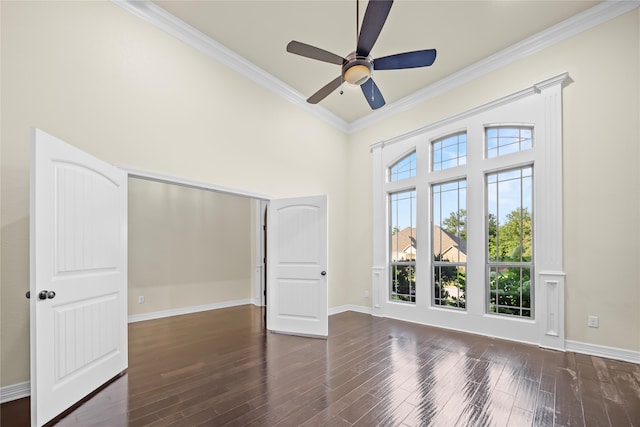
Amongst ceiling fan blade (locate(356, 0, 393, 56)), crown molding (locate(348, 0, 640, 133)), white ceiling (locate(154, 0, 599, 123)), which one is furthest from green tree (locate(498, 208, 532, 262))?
ceiling fan blade (locate(356, 0, 393, 56))

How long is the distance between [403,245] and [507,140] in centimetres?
227

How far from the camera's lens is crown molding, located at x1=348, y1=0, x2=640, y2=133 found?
10.5 feet

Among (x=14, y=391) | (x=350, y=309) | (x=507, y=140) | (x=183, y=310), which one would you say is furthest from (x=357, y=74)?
(x=183, y=310)

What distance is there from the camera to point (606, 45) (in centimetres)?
326

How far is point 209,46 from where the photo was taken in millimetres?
3768

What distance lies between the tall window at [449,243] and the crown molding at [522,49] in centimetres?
155

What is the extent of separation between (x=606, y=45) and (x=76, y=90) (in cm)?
568

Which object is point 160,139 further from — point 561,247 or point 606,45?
point 606,45

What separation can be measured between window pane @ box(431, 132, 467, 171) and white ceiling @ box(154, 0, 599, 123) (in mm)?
→ 1050

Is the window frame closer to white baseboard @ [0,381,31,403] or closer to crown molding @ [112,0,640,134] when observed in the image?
crown molding @ [112,0,640,134]

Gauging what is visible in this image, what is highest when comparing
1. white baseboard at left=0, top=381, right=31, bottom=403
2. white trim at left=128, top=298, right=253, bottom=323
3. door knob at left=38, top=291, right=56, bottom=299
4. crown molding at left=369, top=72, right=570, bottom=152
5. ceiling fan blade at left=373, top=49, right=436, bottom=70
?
crown molding at left=369, top=72, right=570, bottom=152

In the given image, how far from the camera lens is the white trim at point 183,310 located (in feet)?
16.4

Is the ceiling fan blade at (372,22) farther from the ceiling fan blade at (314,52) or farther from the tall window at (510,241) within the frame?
the tall window at (510,241)

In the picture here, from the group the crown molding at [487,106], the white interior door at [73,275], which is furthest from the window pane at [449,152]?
the white interior door at [73,275]
